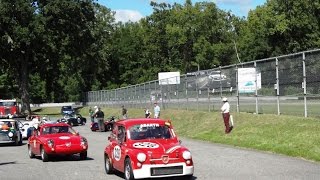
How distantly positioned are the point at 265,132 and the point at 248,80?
656cm

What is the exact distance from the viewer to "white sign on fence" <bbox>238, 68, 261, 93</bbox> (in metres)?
28.3

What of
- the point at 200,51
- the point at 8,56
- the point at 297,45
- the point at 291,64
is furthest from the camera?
the point at 200,51

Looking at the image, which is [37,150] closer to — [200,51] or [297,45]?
[297,45]

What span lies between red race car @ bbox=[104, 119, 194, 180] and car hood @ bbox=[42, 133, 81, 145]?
4.48 metres

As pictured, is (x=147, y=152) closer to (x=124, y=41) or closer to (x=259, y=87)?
(x=259, y=87)

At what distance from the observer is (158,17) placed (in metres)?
116

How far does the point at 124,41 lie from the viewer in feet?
398

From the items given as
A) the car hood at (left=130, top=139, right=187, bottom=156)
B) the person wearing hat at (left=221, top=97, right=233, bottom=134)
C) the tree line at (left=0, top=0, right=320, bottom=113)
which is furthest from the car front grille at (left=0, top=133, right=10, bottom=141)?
the tree line at (left=0, top=0, right=320, bottom=113)

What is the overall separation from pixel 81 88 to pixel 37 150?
307 ft

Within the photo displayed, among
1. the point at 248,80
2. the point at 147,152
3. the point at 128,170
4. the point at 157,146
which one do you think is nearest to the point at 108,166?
the point at 128,170

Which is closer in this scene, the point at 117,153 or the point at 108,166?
the point at 117,153

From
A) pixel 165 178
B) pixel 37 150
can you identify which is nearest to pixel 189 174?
pixel 165 178

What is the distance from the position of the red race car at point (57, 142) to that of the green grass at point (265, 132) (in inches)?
267

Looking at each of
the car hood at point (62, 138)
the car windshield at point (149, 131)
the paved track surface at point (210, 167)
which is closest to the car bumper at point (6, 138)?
the paved track surface at point (210, 167)
